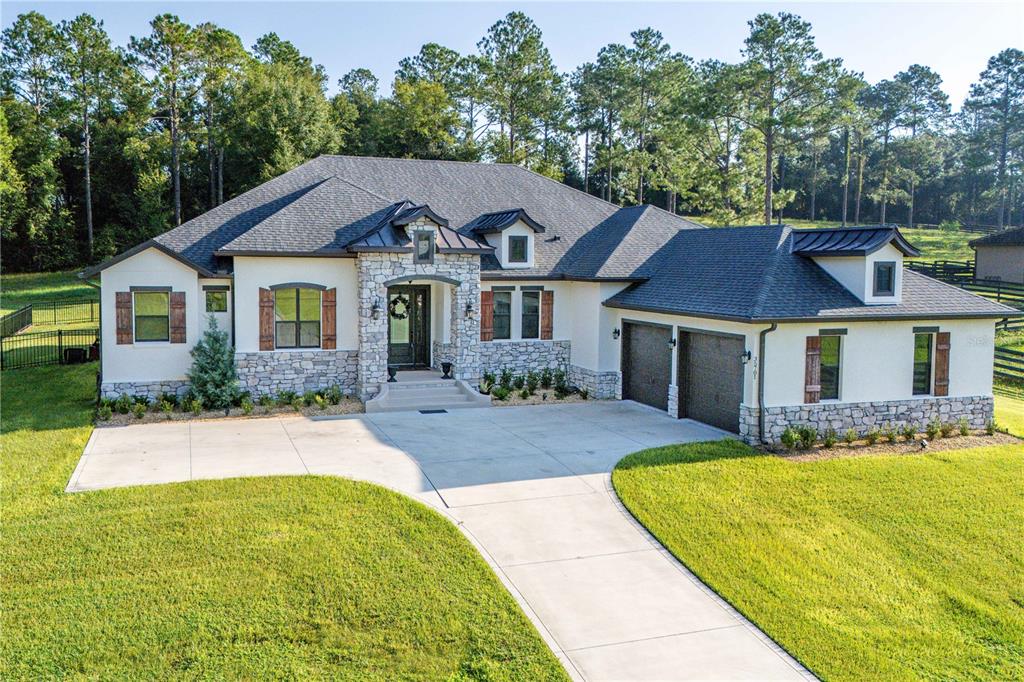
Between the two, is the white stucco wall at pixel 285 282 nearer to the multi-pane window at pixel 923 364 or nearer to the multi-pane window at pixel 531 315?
the multi-pane window at pixel 531 315

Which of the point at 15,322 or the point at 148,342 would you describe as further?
the point at 15,322

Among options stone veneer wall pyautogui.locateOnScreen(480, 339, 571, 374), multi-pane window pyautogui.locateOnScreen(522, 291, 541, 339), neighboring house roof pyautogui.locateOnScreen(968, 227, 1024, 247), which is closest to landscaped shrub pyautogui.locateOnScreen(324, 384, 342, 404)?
stone veneer wall pyautogui.locateOnScreen(480, 339, 571, 374)

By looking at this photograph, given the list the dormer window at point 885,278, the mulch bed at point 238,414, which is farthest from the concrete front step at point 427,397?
the dormer window at point 885,278

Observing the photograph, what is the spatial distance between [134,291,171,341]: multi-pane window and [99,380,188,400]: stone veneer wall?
101 cm

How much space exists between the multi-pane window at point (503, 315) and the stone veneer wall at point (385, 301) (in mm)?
1247

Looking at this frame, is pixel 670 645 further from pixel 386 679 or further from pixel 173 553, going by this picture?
pixel 173 553

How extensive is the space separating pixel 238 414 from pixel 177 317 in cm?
268

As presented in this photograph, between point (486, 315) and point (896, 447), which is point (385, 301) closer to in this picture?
point (486, 315)

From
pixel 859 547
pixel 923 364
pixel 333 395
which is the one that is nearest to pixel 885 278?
pixel 923 364

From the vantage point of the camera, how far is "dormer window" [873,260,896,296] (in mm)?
16734

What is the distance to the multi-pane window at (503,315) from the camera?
2150cm

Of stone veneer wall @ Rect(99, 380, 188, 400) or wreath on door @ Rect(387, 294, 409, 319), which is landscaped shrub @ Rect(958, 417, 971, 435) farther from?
stone veneer wall @ Rect(99, 380, 188, 400)

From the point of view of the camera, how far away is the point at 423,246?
768 inches

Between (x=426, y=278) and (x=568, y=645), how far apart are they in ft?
41.8
